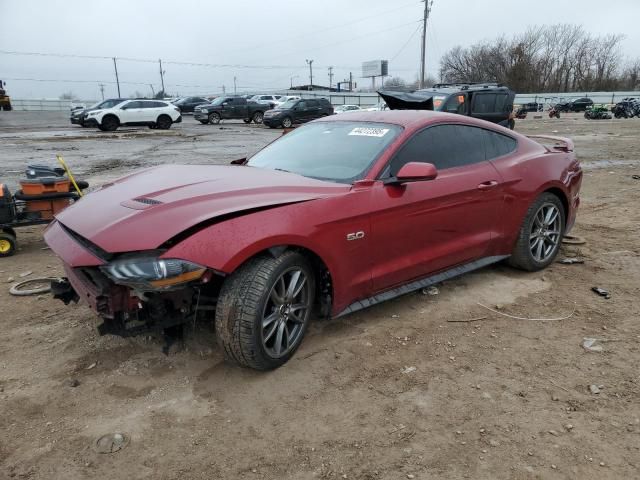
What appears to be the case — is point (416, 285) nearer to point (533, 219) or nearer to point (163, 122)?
point (533, 219)

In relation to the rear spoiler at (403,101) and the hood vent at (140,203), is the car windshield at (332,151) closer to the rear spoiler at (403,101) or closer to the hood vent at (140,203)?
the hood vent at (140,203)

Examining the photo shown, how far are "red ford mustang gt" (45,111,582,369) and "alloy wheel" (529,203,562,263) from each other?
38mm

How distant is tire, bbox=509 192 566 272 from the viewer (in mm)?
4516

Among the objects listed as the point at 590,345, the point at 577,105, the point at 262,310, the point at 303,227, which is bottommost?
the point at 590,345

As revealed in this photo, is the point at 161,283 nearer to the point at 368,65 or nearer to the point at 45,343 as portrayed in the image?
the point at 45,343

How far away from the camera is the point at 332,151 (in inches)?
148

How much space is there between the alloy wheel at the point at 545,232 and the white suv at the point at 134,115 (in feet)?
79.4

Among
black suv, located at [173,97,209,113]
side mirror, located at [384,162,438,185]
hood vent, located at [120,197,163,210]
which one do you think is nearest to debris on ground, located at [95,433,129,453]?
hood vent, located at [120,197,163,210]

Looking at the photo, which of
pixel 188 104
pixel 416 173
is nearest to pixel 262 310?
pixel 416 173

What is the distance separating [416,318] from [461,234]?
768 millimetres

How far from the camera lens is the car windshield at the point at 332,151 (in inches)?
139

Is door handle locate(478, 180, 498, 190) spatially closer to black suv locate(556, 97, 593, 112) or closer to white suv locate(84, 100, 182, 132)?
white suv locate(84, 100, 182, 132)

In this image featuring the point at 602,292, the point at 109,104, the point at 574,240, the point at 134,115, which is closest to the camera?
the point at 602,292

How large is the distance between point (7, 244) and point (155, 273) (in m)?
3.57
